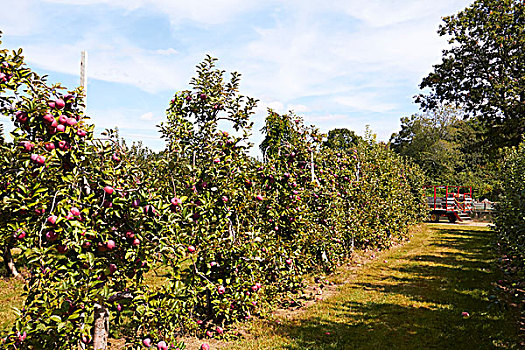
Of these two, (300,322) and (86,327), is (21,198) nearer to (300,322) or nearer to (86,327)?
(86,327)

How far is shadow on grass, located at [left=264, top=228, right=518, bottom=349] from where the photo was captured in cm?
480

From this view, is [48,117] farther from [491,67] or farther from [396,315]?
[491,67]

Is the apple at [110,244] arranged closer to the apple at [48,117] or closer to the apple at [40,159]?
the apple at [40,159]

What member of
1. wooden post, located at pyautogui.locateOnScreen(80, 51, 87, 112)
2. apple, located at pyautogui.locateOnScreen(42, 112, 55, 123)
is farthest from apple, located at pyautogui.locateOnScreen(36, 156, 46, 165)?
wooden post, located at pyautogui.locateOnScreen(80, 51, 87, 112)

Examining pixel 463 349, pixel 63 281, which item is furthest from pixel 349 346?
pixel 63 281

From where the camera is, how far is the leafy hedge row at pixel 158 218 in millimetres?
2869

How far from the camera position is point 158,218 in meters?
3.27

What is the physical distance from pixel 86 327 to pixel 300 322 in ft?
10.9

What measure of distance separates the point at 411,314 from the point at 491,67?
54.3 ft

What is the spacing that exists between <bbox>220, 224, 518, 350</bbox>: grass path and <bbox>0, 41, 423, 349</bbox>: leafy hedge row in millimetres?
593

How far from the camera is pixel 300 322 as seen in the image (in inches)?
216

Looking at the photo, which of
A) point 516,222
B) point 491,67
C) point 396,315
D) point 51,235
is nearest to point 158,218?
point 51,235

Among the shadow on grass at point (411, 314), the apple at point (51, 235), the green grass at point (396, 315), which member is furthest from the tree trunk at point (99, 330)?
the shadow on grass at point (411, 314)

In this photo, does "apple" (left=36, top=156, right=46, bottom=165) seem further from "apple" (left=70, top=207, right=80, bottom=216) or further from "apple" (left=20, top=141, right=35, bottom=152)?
"apple" (left=70, top=207, right=80, bottom=216)
